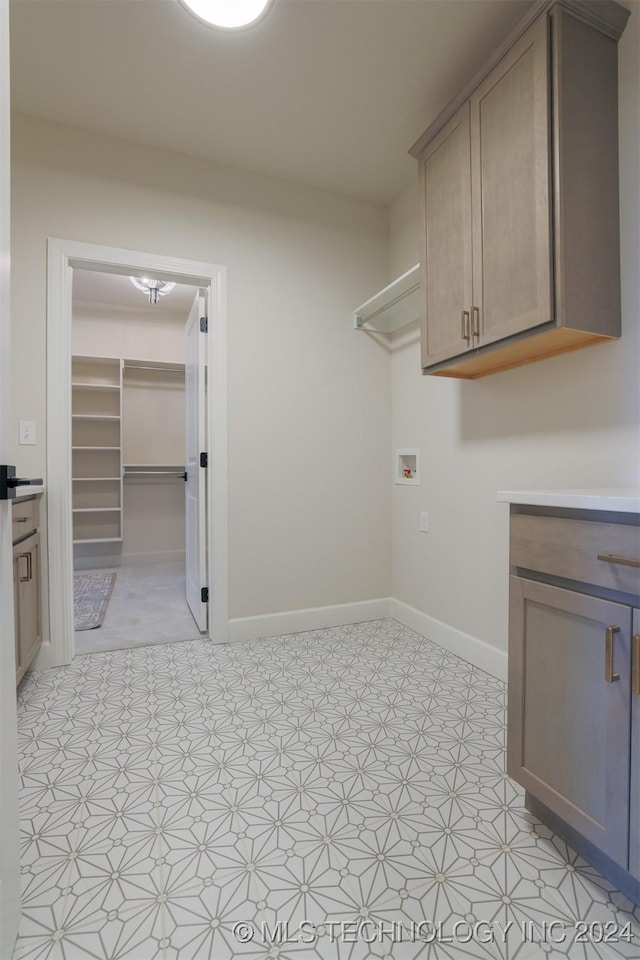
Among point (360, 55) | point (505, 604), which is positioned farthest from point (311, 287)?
point (505, 604)

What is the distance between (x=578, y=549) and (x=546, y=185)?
3.83 ft

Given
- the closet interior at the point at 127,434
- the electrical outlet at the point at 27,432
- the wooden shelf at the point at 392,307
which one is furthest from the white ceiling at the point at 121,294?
the electrical outlet at the point at 27,432

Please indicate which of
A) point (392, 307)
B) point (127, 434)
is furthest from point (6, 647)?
point (127, 434)

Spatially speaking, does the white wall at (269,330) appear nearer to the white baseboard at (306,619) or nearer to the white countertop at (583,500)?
the white baseboard at (306,619)

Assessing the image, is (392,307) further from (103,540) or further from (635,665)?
(103,540)

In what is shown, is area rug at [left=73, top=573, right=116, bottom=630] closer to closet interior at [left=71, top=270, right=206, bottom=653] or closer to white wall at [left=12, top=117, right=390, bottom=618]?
closet interior at [left=71, top=270, right=206, bottom=653]

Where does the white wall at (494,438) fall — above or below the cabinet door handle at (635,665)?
above

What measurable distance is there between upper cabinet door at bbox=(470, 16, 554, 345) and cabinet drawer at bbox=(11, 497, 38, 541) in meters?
1.95

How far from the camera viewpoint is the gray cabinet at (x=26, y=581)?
1835 mm

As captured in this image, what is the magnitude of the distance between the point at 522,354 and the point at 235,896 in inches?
76.1

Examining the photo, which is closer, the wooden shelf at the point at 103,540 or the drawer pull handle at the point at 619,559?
the drawer pull handle at the point at 619,559

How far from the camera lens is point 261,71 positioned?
1947mm

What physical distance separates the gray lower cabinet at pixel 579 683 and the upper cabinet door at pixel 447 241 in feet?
3.23

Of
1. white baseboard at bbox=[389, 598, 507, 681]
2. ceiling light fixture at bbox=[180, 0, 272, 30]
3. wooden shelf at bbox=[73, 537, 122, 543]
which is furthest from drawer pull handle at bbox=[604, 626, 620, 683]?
wooden shelf at bbox=[73, 537, 122, 543]
